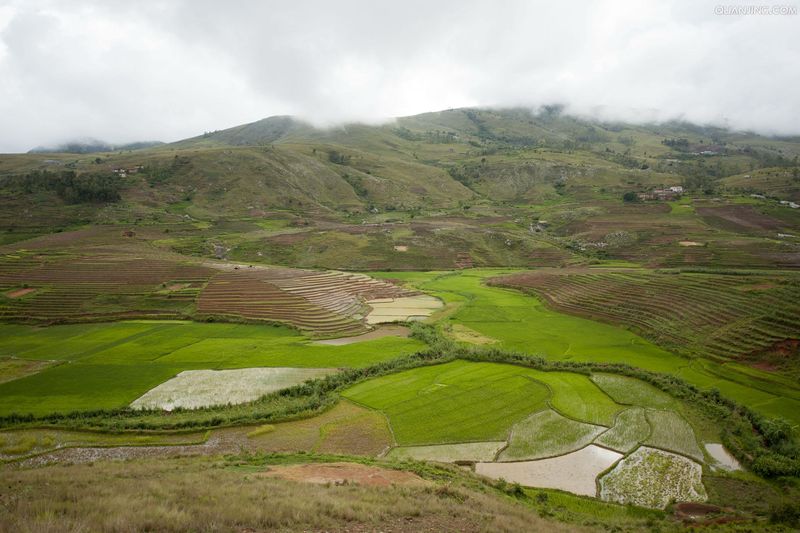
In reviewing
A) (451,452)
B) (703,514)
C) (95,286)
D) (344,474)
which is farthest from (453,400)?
(95,286)

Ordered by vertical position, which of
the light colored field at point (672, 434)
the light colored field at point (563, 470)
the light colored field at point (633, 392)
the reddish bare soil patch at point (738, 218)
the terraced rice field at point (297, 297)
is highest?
the reddish bare soil patch at point (738, 218)

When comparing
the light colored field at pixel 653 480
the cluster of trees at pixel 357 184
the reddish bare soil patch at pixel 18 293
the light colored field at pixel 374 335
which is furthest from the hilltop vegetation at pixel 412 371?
the cluster of trees at pixel 357 184

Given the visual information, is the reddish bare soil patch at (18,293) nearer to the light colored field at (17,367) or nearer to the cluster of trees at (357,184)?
the light colored field at (17,367)

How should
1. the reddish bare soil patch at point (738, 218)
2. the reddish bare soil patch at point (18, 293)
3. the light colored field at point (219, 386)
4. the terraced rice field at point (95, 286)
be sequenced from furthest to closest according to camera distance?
1. the reddish bare soil patch at point (738, 218)
2. the reddish bare soil patch at point (18, 293)
3. the terraced rice field at point (95, 286)
4. the light colored field at point (219, 386)

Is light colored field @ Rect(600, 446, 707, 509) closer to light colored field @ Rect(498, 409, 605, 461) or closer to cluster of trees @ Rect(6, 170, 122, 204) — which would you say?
light colored field @ Rect(498, 409, 605, 461)

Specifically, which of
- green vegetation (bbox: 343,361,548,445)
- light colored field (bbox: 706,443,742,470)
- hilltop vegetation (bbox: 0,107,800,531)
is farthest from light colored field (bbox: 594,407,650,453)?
green vegetation (bbox: 343,361,548,445)

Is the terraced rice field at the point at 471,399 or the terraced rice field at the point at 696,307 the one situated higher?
the terraced rice field at the point at 696,307

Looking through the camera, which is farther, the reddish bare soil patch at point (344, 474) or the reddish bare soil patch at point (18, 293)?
the reddish bare soil patch at point (18, 293)
